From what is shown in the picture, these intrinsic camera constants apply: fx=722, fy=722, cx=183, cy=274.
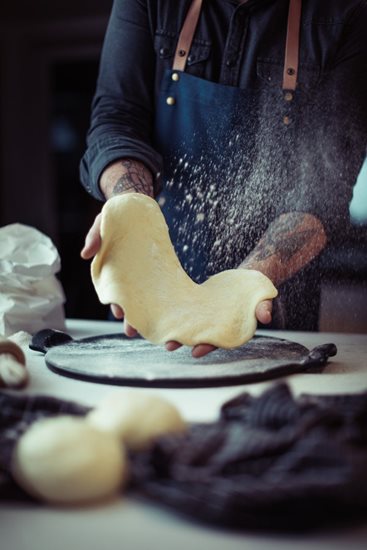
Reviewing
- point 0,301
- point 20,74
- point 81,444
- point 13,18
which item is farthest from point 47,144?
point 81,444

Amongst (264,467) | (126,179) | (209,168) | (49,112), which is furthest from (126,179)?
(49,112)

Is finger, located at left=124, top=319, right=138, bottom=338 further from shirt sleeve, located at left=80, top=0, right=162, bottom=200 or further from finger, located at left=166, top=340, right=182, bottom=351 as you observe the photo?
shirt sleeve, located at left=80, top=0, right=162, bottom=200

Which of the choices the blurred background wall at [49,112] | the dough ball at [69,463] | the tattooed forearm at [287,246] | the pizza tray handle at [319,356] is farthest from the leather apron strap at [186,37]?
the blurred background wall at [49,112]

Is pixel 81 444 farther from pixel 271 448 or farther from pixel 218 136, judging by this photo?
pixel 218 136

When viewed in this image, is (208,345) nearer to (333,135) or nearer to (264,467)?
(264,467)

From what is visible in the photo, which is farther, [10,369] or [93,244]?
[93,244]

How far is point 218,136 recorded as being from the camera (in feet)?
6.05

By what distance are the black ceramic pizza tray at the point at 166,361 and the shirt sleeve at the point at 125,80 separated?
0.54 metres

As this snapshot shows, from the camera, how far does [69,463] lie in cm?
65

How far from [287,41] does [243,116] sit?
0.72ft

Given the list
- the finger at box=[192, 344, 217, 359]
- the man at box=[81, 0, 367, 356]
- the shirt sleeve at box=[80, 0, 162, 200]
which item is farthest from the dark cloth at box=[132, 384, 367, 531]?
the shirt sleeve at box=[80, 0, 162, 200]

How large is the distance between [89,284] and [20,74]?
2.08 m

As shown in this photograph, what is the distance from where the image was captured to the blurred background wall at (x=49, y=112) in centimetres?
511

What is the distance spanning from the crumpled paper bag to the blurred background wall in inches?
122
